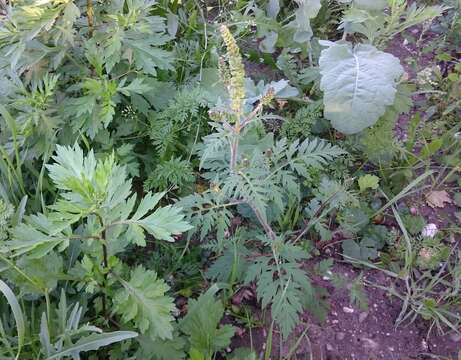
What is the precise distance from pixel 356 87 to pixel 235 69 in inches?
35.6

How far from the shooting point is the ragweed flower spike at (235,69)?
127 cm

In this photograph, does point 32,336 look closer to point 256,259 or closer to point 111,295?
point 111,295

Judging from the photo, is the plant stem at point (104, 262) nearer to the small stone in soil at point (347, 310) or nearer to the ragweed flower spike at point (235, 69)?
the ragweed flower spike at point (235, 69)

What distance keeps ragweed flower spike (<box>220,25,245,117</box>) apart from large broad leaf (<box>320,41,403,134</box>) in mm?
740

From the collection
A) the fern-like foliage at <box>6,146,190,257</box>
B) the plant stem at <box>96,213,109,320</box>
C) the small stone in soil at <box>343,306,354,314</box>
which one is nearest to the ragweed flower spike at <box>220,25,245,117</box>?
the fern-like foliage at <box>6,146,190,257</box>

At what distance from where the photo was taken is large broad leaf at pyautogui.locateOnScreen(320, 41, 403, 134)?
1.98 m

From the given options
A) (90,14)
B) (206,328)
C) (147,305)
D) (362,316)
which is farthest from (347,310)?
(90,14)

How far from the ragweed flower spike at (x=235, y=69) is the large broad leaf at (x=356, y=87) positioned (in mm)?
740

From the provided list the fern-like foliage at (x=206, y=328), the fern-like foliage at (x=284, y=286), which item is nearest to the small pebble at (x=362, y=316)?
the fern-like foliage at (x=284, y=286)

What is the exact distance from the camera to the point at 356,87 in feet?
6.67

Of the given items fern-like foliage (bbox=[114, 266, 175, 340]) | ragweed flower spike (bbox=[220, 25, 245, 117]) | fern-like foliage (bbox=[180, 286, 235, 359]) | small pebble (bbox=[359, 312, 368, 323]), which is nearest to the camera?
ragweed flower spike (bbox=[220, 25, 245, 117])

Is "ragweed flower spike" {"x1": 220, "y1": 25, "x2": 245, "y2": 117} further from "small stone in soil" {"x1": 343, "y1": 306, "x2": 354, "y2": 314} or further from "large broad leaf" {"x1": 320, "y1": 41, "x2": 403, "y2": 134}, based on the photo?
"small stone in soil" {"x1": 343, "y1": 306, "x2": 354, "y2": 314}

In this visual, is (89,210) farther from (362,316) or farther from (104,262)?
(362,316)

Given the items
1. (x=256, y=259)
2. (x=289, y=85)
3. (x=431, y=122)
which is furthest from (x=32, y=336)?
(x=431, y=122)
